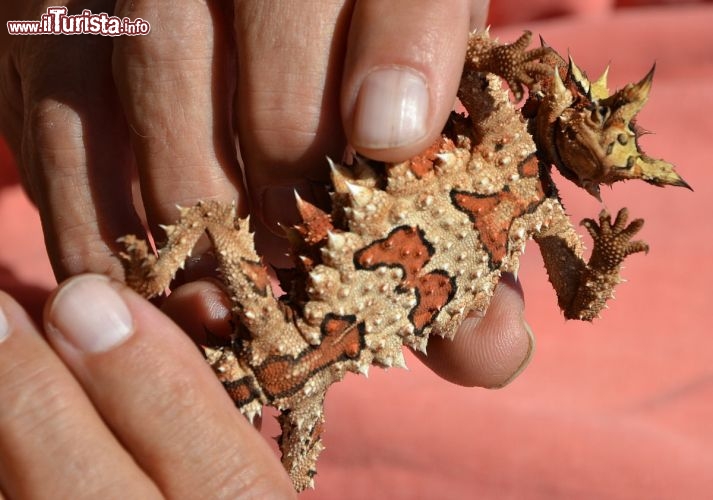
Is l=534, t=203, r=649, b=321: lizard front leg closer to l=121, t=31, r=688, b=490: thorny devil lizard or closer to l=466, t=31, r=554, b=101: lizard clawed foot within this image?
l=121, t=31, r=688, b=490: thorny devil lizard

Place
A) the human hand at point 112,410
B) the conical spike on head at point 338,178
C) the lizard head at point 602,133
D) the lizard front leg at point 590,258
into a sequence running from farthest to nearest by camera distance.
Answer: the lizard front leg at point 590,258 < the lizard head at point 602,133 < the conical spike on head at point 338,178 < the human hand at point 112,410

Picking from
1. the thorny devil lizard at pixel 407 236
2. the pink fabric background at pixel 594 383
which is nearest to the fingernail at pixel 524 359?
the pink fabric background at pixel 594 383

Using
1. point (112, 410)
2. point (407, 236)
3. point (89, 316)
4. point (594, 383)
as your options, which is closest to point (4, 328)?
point (89, 316)

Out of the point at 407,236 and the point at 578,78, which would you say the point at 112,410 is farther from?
the point at 578,78

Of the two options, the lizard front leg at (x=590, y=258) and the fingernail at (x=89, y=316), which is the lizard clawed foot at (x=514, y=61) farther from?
the fingernail at (x=89, y=316)

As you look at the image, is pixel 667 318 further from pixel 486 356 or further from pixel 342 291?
pixel 342 291

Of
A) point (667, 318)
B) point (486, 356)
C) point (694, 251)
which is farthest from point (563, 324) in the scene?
point (486, 356)
